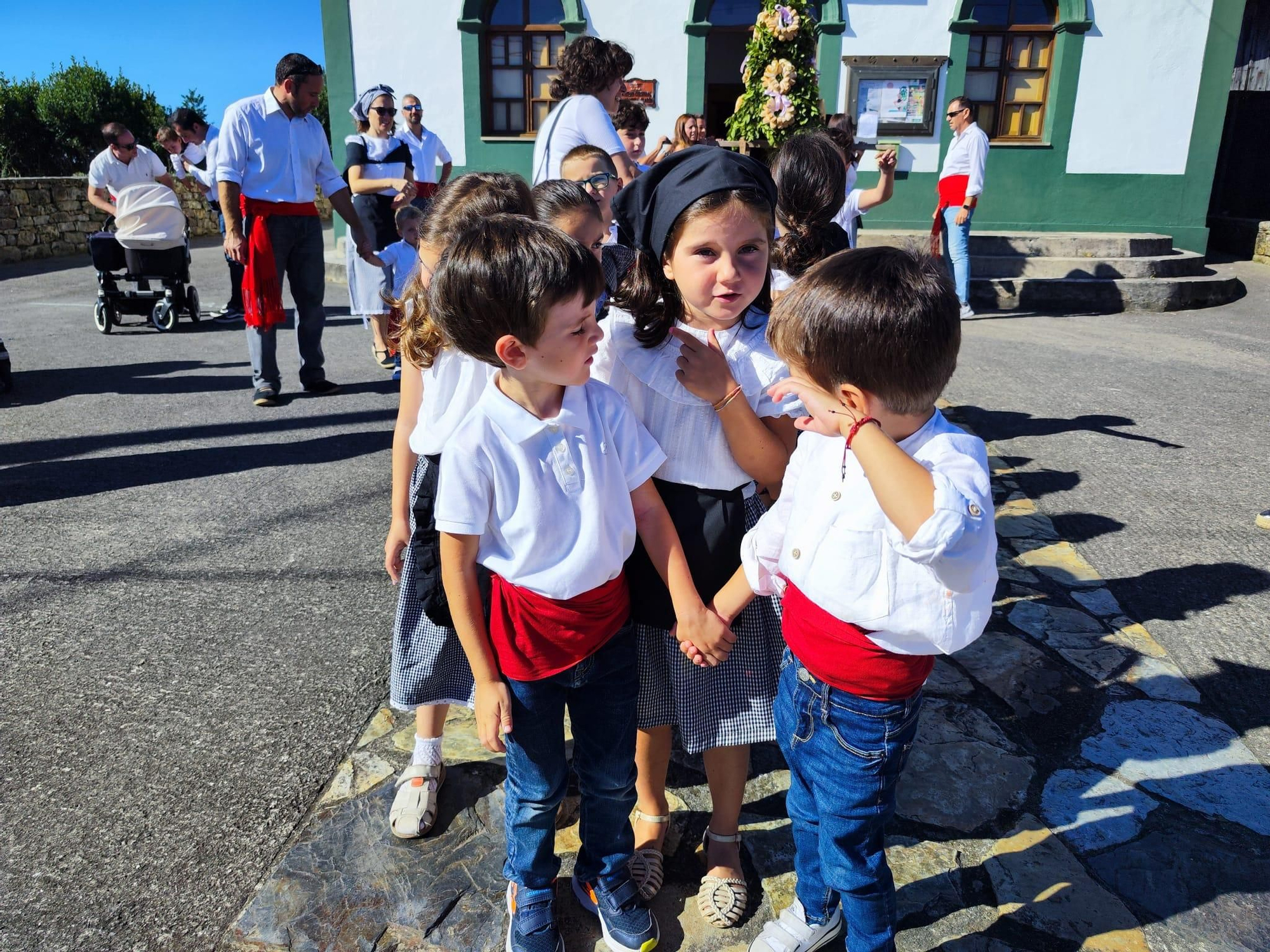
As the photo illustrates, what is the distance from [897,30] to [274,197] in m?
8.56

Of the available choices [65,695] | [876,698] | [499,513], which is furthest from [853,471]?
[65,695]

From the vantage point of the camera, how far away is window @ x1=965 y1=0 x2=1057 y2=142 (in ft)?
35.9

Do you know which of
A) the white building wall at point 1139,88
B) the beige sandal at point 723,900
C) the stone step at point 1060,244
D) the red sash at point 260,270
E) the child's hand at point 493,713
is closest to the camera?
the child's hand at point 493,713

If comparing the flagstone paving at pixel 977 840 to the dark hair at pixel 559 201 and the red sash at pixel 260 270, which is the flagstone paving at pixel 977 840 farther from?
the red sash at pixel 260 270

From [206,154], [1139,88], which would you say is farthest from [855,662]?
[1139,88]

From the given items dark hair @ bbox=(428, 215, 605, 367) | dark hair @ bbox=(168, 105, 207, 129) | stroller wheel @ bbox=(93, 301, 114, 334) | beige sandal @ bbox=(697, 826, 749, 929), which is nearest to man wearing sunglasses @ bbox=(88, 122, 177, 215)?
dark hair @ bbox=(168, 105, 207, 129)

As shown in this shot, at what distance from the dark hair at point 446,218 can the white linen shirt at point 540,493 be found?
0.30m

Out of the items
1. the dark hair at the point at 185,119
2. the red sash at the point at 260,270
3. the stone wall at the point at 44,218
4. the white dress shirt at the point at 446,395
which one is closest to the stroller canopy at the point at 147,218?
the dark hair at the point at 185,119

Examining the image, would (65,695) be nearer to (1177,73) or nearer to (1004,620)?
(1004,620)

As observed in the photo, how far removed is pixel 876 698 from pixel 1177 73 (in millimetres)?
12154

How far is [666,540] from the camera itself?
1.69 metres

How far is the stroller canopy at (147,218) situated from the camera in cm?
767

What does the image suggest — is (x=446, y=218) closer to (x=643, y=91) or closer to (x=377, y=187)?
(x=377, y=187)

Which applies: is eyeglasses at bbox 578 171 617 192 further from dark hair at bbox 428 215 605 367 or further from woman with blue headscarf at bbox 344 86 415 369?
woman with blue headscarf at bbox 344 86 415 369
